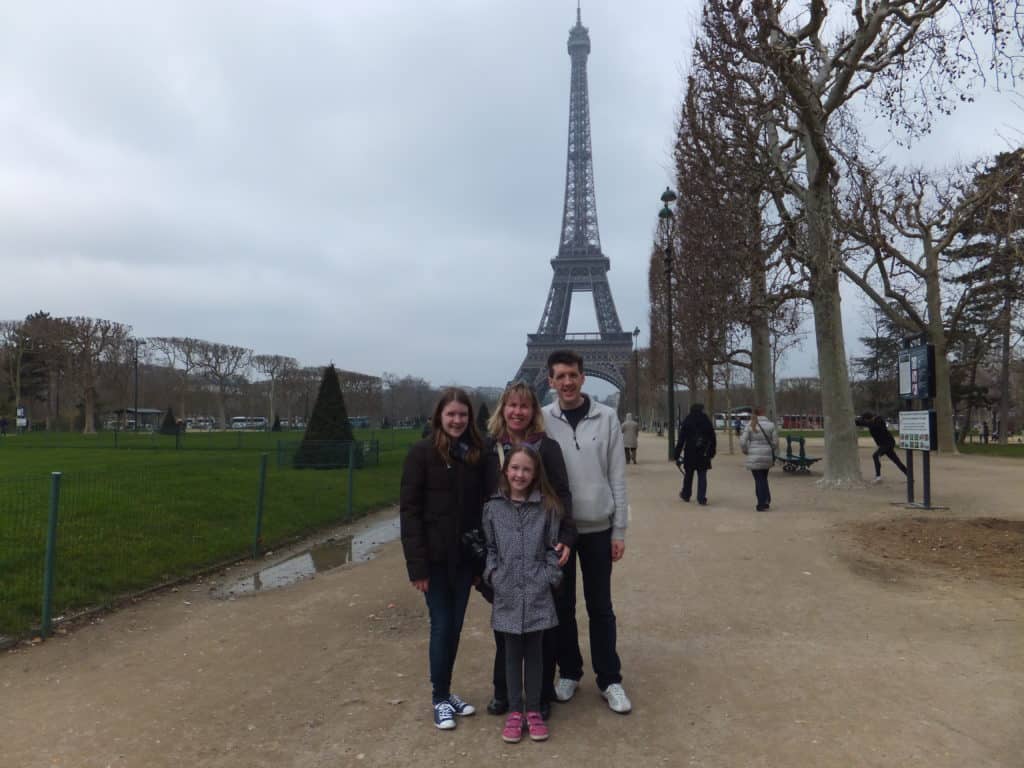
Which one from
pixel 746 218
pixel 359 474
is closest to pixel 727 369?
pixel 746 218

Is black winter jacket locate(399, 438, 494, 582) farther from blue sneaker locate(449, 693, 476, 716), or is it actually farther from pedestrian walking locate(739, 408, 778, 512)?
pedestrian walking locate(739, 408, 778, 512)

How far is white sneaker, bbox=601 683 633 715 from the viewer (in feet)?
12.2

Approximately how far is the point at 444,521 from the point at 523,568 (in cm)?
46

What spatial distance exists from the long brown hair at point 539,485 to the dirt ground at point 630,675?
1087 millimetres

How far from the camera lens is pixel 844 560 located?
7.59 metres

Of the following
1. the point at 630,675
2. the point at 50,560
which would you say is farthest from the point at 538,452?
the point at 50,560

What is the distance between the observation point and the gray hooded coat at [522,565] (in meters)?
3.49

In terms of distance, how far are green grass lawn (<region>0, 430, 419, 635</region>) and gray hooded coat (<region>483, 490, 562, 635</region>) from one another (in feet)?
13.1

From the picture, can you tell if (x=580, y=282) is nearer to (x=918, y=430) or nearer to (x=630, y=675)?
(x=918, y=430)

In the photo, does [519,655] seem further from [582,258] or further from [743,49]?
[582,258]

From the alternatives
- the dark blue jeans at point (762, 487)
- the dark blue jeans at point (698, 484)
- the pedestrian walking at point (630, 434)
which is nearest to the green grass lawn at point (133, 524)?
the dark blue jeans at point (698, 484)

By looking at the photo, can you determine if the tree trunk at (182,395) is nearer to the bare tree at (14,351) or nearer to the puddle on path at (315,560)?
the bare tree at (14,351)

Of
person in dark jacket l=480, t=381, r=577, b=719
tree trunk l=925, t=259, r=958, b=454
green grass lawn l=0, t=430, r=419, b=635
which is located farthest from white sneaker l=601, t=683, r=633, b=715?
tree trunk l=925, t=259, r=958, b=454

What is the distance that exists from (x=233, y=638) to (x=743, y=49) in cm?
1222
